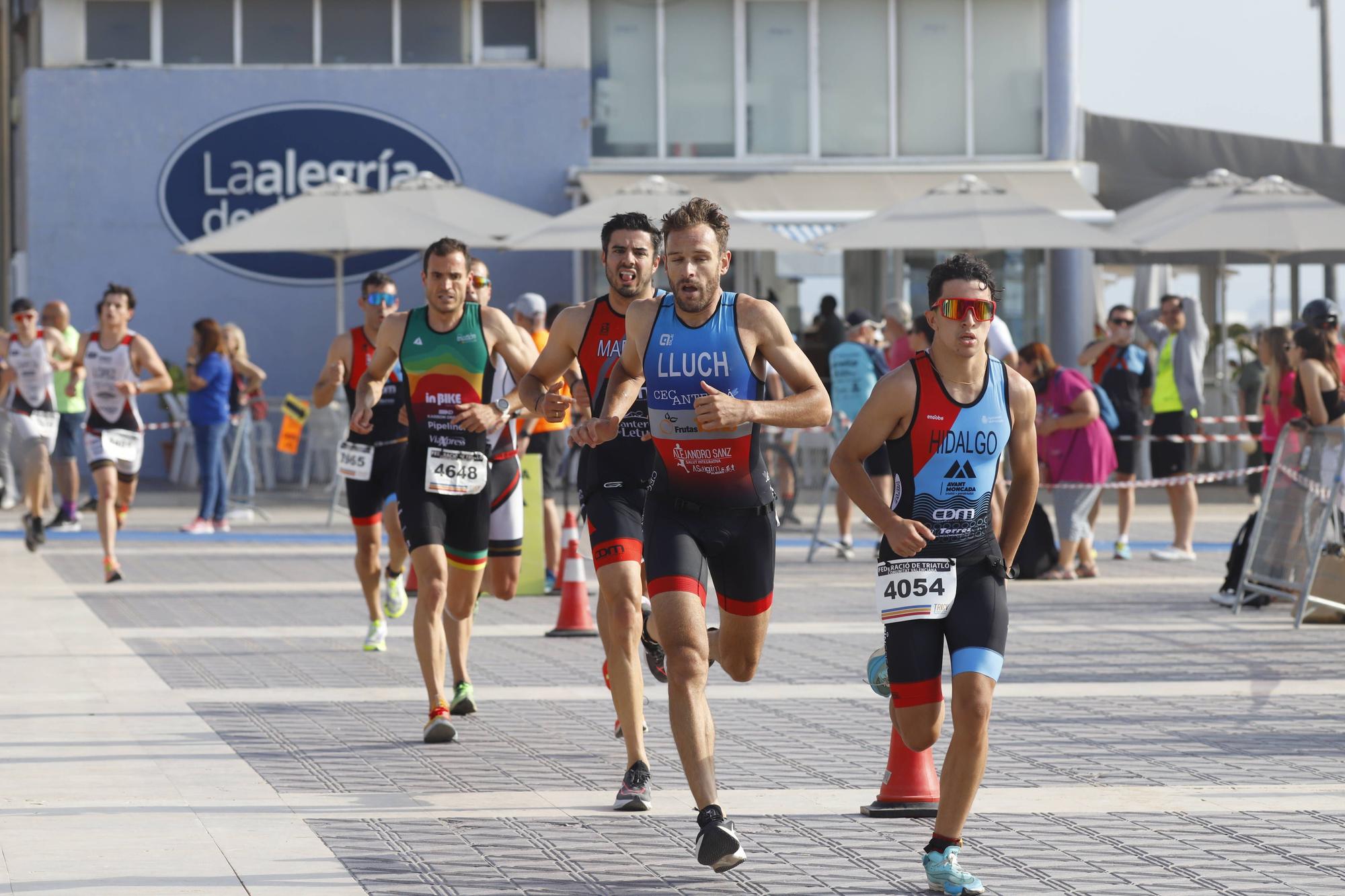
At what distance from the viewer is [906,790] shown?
22.9 ft

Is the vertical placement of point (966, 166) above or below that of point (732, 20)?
below

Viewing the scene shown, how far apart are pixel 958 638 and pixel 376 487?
17.5 ft

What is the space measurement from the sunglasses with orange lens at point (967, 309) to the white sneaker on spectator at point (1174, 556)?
1105 centimetres

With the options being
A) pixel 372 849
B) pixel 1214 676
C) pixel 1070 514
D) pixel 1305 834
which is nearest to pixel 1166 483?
pixel 1070 514

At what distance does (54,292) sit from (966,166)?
37.8 ft

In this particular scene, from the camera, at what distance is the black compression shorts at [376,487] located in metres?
10.8

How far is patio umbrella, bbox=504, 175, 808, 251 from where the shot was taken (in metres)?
21.8

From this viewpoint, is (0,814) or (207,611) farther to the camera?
(207,611)

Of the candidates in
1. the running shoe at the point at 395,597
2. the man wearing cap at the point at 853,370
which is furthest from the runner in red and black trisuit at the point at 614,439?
the man wearing cap at the point at 853,370

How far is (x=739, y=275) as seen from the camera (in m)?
26.7

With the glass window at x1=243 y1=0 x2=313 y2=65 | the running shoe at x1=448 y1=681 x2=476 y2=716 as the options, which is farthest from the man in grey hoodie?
the glass window at x1=243 y1=0 x2=313 y2=65

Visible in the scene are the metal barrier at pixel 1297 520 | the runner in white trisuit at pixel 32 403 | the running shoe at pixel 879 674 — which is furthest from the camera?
the runner in white trisuit at pixel 32 403

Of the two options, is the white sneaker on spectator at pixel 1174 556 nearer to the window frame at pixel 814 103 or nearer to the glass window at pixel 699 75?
the window frame at pixel 814 103

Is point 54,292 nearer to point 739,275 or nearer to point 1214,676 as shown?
point 739,275
